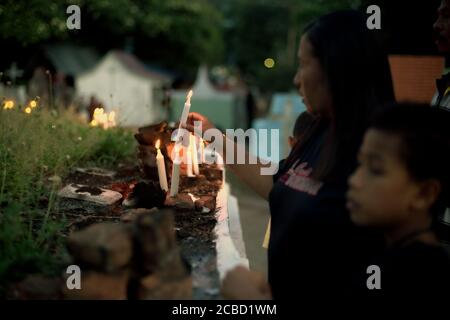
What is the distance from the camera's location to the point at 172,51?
32.6 metres

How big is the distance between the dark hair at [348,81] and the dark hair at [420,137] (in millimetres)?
212

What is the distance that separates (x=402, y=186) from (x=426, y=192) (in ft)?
0.29

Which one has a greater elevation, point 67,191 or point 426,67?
point 426,67

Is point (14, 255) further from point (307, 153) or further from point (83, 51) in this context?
point (83, 51)

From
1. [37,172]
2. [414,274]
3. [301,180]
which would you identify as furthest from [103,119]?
[414,274]

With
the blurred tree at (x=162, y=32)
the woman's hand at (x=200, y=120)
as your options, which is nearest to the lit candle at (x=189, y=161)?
the woman's hand at (x=200, y=120)

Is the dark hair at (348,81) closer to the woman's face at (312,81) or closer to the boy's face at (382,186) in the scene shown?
the woman's face at (312,81)

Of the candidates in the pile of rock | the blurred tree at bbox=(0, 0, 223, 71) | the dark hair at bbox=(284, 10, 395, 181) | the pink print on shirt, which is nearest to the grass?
the pile of rock

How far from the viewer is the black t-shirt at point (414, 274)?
4.87ft

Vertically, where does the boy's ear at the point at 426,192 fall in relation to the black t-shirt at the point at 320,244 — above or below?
above

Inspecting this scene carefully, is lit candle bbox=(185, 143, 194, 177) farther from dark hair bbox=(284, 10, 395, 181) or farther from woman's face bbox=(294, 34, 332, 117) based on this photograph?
dark hair bbox=(284, 10, 395, 181)

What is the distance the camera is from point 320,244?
185 cm

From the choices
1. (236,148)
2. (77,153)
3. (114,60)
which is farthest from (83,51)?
(236,148)
